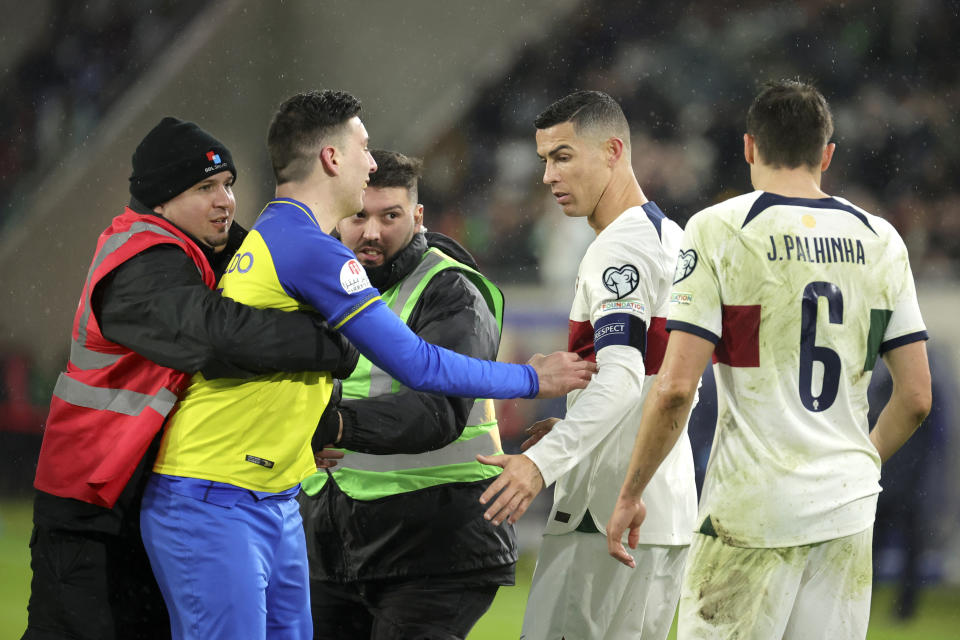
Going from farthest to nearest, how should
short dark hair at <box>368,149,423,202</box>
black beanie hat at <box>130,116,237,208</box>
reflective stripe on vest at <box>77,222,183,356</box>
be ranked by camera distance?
1. short dark hair at <box>368,149,423,202</box>
2. black beanie hat at <box>130,116,237,208</box>
3. reflective stripe on vest at <box>77,222,183,356</box>

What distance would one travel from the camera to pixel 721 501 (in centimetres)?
209

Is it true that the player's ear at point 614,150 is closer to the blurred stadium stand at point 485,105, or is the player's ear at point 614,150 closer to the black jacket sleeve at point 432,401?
the black jacket sleeve at point 432,401

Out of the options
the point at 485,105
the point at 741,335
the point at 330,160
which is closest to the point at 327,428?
the point at 330,160

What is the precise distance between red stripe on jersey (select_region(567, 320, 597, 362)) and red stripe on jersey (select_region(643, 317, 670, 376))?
5.1 inches

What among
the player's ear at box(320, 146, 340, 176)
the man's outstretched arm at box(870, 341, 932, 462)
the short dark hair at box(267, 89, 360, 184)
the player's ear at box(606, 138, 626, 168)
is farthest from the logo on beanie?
the man's outstretched arm at box(870, 341, 932, 462)

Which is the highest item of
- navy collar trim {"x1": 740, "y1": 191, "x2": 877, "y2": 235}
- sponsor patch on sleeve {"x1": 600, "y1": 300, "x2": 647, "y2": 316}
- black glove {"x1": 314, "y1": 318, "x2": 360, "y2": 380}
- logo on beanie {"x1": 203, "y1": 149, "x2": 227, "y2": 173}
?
navy collar trim {"x1": 740, "y1": 191, "x2": 877, "y2": 235}

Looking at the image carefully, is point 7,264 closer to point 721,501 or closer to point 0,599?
point 0,599

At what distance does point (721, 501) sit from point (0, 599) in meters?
4.97

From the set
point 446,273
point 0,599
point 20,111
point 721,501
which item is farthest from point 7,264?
point 721,501

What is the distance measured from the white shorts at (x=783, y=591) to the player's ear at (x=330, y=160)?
1.09 m

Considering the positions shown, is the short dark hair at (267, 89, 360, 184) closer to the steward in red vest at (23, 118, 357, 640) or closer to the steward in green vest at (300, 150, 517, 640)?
the steward in red vest at (23, 118, 357, 640)

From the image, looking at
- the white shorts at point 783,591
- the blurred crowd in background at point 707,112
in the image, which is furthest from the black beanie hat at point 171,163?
the blurred crowd in background at point 707,112

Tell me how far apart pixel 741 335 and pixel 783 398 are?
143mm

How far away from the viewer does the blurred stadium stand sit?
7379mm
